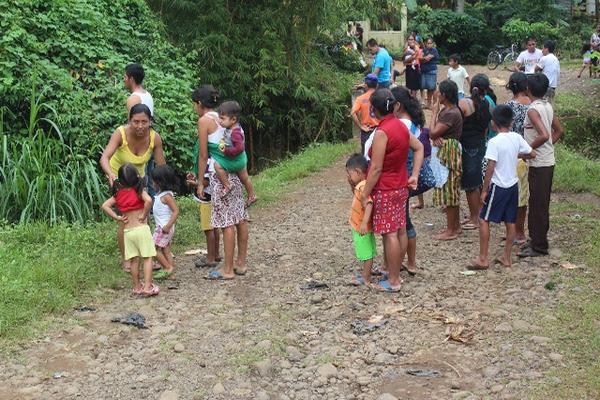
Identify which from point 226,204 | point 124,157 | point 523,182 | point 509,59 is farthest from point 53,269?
point 509,59

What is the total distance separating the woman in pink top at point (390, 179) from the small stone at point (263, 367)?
165cm

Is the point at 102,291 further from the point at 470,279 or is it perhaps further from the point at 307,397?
the point at 470,279

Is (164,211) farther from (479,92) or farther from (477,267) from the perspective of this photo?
(479,92)

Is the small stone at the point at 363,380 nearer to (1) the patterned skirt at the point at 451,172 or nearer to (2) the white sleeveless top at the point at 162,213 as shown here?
(2) the white sleeveless top at the point at 162,213

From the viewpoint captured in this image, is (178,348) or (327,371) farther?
(178,348)

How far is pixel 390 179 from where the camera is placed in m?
→ 6.31

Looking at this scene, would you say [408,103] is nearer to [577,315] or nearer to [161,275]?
[577,315]

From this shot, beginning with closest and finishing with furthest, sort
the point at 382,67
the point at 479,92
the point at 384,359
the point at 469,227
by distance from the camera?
the point at 384,359
the point at 479,92
the point at 469,227
the point at 382,67

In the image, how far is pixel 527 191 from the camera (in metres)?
7.86

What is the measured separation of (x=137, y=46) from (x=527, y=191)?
6.77 metres


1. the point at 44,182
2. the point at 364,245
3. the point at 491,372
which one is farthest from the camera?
the point at 44,182

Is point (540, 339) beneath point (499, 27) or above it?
beneath

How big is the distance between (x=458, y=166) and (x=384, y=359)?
3130 millimetres

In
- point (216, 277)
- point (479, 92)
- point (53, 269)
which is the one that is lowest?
point (216, 277)
